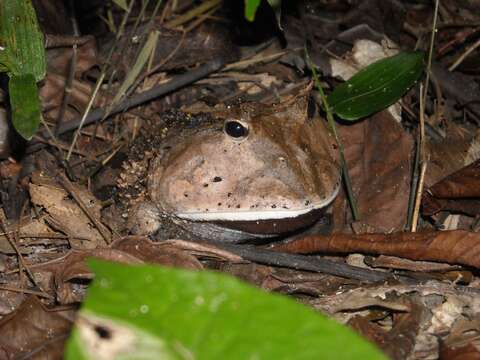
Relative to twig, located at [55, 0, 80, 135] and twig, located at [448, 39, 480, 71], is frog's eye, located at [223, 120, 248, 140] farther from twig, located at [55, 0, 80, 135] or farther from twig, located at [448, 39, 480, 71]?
twig, located at [448, 39, 480, 71]

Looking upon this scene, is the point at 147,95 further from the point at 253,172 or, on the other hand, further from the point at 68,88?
the point at 253,172

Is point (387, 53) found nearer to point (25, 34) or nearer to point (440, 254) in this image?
→ point (440, 254)

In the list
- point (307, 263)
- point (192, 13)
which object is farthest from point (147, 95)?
point (307, 263)

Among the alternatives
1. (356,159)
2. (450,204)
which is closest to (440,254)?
(450,204)

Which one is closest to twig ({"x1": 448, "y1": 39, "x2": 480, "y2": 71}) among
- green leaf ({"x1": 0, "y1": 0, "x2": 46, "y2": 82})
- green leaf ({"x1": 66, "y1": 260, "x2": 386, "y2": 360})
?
green leaf ({"x1": 0, "y1": 0, "x2": 46, "y2": 82})

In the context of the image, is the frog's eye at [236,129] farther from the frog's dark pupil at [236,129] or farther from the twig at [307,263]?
the twig at [307,263]
